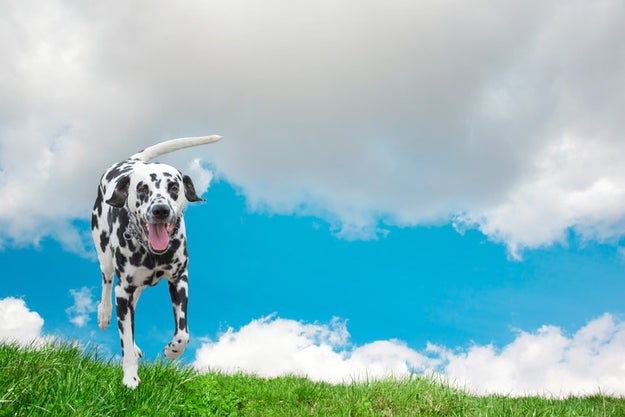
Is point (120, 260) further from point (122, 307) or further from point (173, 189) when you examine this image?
point (173, 189)

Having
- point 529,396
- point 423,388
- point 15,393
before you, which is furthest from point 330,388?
point 15,393

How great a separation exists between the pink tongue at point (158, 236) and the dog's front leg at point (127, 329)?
0.90m

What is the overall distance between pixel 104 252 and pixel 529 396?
276 inches

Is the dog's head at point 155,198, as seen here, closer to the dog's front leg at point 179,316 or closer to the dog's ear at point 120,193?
the dog's ear at point 120,193

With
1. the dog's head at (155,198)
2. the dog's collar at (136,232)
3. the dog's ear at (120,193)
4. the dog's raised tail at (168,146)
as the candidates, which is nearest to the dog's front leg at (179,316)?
the dog's collar at (136,232)

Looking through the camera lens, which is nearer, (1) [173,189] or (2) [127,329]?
(1) [173,189]

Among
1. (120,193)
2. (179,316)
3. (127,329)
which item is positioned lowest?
(127,329)

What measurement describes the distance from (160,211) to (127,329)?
1.72 m

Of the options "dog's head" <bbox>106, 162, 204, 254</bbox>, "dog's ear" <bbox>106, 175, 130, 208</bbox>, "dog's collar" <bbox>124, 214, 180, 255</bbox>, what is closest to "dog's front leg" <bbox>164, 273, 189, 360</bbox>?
"dog's collar" <bbox>124, 214, 180, 255</bbox>

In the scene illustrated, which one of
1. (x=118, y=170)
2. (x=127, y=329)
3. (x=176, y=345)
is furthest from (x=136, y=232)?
(x=118, y=170)

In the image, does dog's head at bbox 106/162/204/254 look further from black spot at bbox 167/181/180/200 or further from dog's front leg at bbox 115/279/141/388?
dog's front leg at bbox 115/279/141/388

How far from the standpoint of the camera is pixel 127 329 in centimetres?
699

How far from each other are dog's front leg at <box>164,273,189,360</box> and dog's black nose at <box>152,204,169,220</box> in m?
1.00

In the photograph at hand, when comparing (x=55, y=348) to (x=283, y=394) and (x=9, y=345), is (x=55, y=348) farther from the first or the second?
(x=283, y=394)
